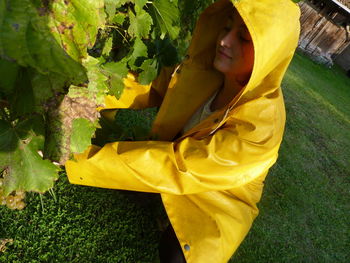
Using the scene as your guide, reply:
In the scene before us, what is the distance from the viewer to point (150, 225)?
2.86 m

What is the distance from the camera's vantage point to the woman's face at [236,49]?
6.70ft

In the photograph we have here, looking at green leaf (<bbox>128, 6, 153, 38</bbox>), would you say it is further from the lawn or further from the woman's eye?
the lawn

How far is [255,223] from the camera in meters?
3.54

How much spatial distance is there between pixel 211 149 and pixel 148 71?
2.43 ft

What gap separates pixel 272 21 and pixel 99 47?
3.01 feet

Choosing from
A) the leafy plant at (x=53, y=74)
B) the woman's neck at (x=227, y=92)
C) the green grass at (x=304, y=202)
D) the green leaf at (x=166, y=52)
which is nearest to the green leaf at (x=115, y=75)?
the leafy plant at (x=53, y=74)

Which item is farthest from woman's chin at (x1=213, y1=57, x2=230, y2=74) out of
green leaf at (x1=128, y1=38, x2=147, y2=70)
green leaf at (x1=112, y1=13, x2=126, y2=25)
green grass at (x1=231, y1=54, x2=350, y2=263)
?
green grass at (x1=231, y1=54, x2=350, y2=263)

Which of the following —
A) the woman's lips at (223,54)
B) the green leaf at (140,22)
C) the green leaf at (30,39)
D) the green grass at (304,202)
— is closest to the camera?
the green leaf at (30,39)

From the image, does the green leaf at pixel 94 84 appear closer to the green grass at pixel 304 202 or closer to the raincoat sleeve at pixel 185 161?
the raincoat sleeve at pixel 185 161

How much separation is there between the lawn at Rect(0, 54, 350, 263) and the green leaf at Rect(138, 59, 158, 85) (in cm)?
110

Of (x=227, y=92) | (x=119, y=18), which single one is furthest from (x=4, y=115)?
(x=227, y=92)

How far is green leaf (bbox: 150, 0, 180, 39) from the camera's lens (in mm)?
1753

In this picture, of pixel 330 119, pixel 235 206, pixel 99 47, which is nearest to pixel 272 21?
pixel 99 47

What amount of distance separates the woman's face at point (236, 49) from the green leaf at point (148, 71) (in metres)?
0.43
